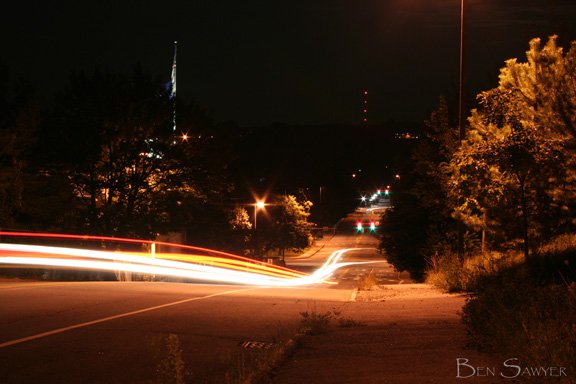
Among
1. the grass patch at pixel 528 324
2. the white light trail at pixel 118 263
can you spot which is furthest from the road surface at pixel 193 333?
the white light trail at pixel 118 263

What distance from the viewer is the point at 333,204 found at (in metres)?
158

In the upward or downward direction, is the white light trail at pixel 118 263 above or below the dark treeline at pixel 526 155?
below

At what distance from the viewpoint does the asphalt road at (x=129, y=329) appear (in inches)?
380

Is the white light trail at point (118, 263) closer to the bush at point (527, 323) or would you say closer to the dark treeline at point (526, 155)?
the dark treeline at point (526, 155)

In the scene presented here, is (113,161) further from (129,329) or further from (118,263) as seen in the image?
(129,329)

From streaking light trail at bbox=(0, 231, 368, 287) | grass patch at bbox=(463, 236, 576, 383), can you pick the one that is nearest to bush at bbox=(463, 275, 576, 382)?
grass patch at bbox=(463, 236, 576, 383)

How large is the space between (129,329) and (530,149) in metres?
9.56

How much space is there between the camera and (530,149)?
16.7m

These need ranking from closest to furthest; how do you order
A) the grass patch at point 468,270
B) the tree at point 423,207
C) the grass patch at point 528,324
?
the grass patch at point 528,324
the grass patch at point 468,270
the tree at point 423,207

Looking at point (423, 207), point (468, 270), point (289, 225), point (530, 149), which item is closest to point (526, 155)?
point (530, 149)

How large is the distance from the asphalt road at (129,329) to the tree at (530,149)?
4.60m

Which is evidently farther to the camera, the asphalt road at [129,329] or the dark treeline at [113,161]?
the dark treeline at [113,161]

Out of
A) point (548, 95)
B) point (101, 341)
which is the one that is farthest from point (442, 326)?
point (548, 95)

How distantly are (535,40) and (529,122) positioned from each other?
1.90 m
